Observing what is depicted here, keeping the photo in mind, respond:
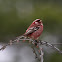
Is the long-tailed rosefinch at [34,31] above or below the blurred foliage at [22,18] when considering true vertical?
below

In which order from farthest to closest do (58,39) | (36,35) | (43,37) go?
(58,39) → (43,37) → (36,35)

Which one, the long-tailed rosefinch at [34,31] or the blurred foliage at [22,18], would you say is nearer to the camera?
the long-tailed rosefinch at [34,31]

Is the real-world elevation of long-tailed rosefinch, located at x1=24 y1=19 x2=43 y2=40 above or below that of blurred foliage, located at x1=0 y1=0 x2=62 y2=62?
below

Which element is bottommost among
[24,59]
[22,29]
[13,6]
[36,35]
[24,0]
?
[36,35]

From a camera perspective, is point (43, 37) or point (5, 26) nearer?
point (43, 37)

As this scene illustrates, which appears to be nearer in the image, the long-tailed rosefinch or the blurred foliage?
the long-tailed rosefinch

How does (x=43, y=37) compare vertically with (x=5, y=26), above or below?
below

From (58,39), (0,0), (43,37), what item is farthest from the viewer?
(0,0)

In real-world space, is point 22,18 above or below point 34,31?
above

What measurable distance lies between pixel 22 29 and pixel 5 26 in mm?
668

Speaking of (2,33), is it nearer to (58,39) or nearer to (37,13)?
(37,13)

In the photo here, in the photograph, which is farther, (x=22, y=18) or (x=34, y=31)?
(x=22, y=18)

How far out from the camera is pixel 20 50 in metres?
7.69

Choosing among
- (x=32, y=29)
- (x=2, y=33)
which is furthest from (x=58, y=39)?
(x=32, y=29)
